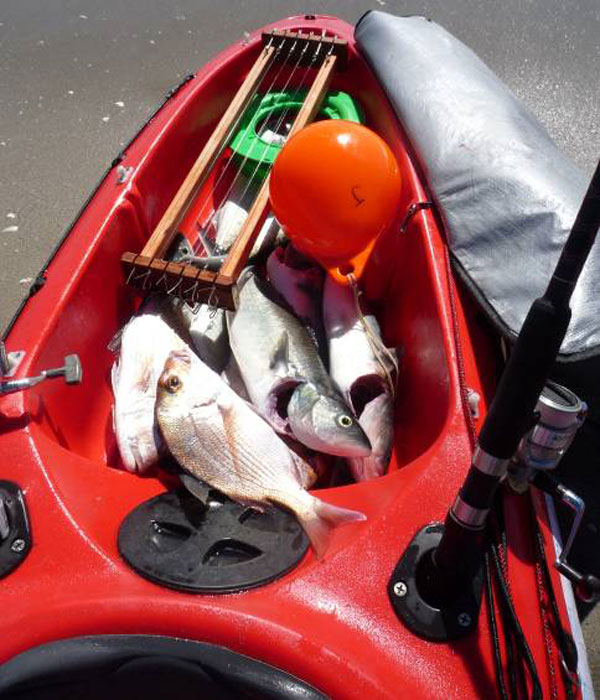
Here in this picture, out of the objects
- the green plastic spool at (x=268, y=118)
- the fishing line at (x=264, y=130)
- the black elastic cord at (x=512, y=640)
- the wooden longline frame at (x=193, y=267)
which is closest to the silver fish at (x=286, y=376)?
the wooden longline frame at (x=193, y=267)

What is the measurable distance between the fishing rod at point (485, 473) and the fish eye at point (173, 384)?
75cm

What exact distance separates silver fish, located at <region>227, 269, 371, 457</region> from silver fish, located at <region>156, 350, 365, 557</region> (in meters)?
0.08

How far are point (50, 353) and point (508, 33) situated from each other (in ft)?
13.9

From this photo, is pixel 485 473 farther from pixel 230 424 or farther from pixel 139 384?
pixel 139 384

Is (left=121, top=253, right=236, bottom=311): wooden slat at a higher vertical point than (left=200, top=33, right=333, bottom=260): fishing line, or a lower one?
lower

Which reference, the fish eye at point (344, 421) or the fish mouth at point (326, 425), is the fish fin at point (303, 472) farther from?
the fish eye at point (344, 421)

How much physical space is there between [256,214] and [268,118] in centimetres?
92

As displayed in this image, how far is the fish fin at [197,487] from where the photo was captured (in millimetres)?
1491

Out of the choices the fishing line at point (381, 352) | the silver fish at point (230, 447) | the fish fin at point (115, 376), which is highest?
the fishing line at point (381, 352)

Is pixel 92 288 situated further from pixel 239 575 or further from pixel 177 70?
pixel 177 70

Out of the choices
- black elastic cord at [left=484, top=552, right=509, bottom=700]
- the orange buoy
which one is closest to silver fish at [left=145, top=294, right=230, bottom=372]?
the orange buoy

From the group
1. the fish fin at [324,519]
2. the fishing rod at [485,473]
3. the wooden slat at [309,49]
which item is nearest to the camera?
the fishing rod at [485,473]

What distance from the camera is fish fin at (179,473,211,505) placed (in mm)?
1491

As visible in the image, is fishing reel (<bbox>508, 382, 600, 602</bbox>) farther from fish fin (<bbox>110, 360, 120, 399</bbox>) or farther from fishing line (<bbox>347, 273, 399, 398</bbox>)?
fish fin (<bbox>110, 360, 120, 399</bbox>)
